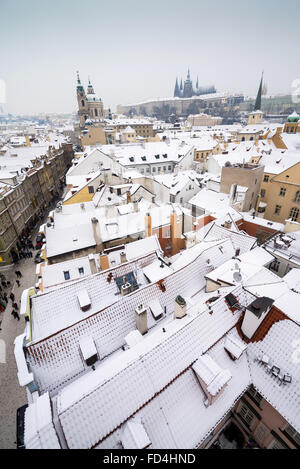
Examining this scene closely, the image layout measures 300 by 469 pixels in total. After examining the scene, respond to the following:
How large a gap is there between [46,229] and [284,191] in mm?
32801

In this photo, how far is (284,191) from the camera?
3173 centimetres

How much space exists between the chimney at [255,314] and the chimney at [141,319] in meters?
5.99

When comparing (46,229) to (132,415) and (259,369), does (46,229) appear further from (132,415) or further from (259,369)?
(259,369)

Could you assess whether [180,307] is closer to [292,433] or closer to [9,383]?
[292,433]

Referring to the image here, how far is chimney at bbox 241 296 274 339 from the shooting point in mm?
11812

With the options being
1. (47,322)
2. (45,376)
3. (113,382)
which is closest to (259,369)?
(113,382)

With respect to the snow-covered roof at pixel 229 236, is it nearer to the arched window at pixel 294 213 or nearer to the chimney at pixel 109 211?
the chimney at pixel 109 211

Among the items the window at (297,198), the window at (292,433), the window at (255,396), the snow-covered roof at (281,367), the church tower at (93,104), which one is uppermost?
the church tower at (93,104)

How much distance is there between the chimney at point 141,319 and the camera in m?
13.4

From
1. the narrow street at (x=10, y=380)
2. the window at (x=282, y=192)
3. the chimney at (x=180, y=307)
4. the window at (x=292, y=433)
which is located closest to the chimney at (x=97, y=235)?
the narrow street at (x=10, y=380)

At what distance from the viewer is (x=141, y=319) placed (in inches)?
539

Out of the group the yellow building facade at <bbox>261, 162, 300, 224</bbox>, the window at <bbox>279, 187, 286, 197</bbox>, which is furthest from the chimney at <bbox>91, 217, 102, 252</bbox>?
the window at <bbox>279, 187, 286, 197</bbox>

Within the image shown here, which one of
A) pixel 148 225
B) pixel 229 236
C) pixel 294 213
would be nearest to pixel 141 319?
pixel 148 225

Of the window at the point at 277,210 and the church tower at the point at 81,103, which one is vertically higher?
the church tower at the point at 81,103
